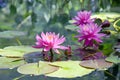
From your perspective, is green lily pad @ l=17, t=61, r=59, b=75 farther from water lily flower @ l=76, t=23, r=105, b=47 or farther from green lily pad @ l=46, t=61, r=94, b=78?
water lily flower @ l=76, t=23, r=105, b=47

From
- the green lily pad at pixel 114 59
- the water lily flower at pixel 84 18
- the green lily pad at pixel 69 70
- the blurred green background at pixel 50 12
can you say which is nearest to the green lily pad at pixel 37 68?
the green lily pad at pixel 69 70

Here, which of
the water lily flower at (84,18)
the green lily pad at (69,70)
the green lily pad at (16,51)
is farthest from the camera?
the water lily flower at (84,18)

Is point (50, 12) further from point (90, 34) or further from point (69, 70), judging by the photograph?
point (69, 70)

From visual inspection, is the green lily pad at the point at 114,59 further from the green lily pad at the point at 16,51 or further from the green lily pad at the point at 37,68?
the green lily pad at the point at 16,51

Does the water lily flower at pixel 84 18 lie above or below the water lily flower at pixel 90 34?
above

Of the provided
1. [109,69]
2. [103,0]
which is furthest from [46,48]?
[103,0]

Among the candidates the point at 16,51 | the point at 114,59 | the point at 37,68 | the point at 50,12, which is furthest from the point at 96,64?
the point at 50,12
